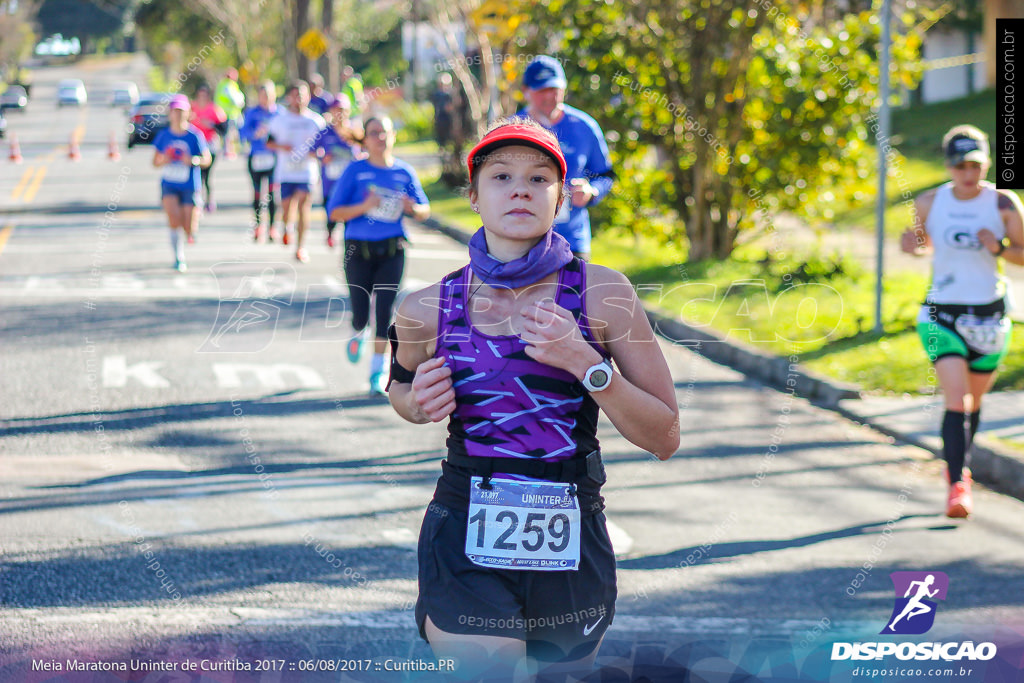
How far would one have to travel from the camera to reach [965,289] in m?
6.52

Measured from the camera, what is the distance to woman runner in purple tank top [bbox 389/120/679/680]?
2.89 meters

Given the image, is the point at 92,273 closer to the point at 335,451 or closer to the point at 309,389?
the point at 309,389

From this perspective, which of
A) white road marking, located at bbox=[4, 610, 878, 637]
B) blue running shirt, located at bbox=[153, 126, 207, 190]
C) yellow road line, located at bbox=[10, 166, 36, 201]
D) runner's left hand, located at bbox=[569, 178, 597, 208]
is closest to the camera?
white road marking, located at bbox=[4, 610, 878, 637]

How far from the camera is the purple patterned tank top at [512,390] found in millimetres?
2889

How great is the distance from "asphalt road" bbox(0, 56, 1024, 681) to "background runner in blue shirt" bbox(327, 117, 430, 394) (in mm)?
845

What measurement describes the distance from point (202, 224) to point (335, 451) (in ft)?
45.4

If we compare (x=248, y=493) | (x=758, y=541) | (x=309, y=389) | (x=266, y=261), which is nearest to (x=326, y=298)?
(x=266, y=261)

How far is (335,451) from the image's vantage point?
25.0 ft

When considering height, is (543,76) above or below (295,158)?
above

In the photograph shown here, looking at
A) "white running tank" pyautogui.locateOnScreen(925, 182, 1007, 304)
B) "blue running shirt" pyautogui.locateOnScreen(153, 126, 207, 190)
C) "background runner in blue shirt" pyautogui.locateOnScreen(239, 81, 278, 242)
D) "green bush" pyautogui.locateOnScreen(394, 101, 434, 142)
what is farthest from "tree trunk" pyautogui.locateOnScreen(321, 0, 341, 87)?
"white running tank" pyautogui.locateOnScreen(925, 182, 1007, 304)

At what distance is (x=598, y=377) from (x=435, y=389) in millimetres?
376

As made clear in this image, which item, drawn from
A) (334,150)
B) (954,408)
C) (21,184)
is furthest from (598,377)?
(21,184)

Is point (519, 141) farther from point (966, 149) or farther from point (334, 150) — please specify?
point (334, 150)

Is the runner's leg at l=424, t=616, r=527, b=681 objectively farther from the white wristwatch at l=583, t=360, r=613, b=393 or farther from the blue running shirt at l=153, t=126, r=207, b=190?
the blue running shirt at l=153, t=126, r=207, b=190
